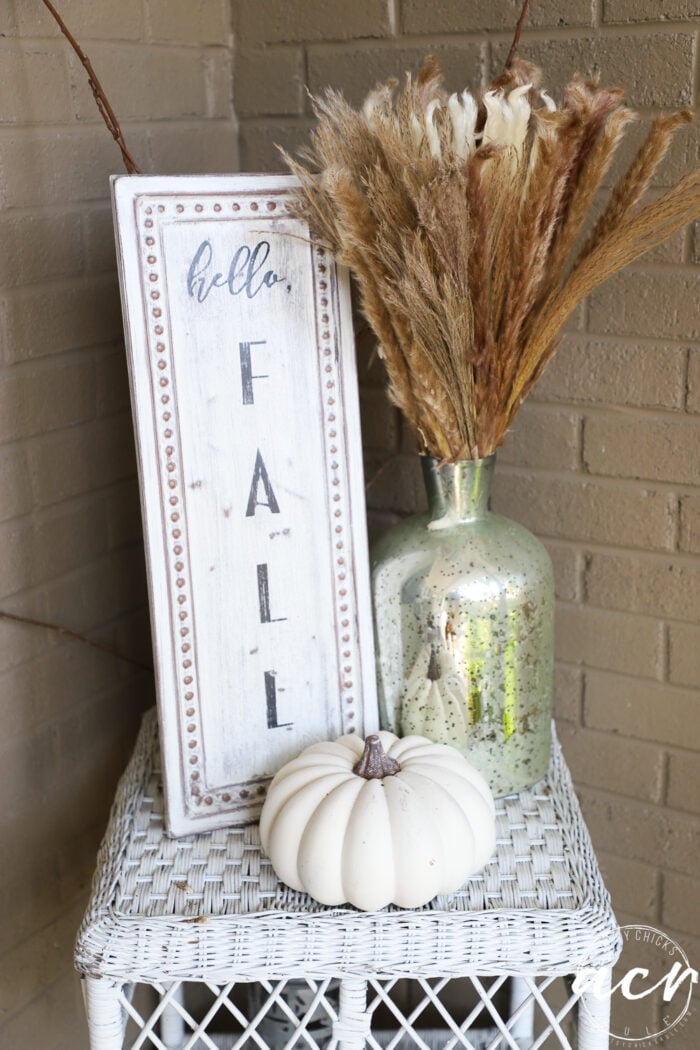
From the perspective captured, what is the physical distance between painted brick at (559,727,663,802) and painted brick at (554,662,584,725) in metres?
0.02

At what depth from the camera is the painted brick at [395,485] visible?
146cm

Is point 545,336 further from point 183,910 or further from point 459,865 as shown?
point 183,910

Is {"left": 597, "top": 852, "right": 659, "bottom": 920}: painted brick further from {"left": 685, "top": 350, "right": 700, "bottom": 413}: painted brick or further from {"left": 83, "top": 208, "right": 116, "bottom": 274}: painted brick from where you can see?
{"left": 83, "top": 208, "right": 116, "bottom": 274}: painted brick

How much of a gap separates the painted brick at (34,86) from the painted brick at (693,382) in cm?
78

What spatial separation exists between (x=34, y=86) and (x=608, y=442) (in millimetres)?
789

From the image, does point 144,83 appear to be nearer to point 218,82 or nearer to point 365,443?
point 218,82

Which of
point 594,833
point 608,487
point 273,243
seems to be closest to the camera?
point 273,243

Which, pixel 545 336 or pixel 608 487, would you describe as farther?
pixel 608 487

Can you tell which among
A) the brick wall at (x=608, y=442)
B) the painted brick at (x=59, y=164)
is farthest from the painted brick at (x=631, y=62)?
the painted brick at (x=59, y=164)

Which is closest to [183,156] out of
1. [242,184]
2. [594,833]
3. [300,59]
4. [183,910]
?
[300,59]

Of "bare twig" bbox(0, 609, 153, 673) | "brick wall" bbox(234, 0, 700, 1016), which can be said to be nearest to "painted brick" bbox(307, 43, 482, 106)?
"brick wall" bbox(234, 0, 700, 1016)

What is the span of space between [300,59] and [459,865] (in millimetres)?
1031

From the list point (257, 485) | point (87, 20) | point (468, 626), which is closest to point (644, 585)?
point (468, 626)

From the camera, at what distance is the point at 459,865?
3.20 ft
